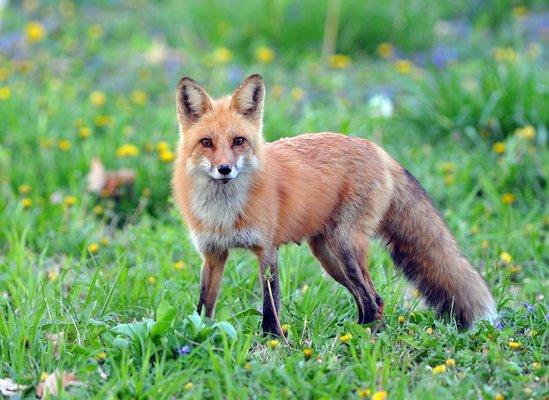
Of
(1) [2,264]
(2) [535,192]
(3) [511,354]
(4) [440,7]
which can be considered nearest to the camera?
(3) [511,354]

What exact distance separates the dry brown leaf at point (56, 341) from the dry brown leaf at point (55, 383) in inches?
12.1

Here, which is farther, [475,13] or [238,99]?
[475,13]

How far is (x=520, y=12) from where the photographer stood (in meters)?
11.0

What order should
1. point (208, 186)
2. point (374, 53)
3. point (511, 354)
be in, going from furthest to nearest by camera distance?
1. point (374, 53)
2. point (208, 186)
3. point (511, 354)

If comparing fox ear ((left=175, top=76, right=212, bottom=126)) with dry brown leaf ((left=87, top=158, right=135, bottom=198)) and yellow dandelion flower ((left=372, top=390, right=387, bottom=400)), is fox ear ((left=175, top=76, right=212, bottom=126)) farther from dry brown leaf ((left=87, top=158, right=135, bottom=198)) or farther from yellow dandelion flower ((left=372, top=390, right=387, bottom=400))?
dry brown leaf ((left=87, top=158, right=135, bottom=198))

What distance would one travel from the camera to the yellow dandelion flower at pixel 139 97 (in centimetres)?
861

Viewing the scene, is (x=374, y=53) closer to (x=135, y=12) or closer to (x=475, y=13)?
(x=475, y=13)

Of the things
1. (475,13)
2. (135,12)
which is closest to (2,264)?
(135,12)

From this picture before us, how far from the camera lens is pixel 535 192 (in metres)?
6.93

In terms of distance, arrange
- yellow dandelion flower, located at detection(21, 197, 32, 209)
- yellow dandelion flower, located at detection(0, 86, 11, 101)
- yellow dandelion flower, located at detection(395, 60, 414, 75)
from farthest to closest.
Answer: yellow dandelion flower, located at detection(395, 60, 414, 75), yellow dandelion flower, located at detection(0, 86, 11, 101), yellow dandelion flower, located at detection(21, 197, 32, 209)

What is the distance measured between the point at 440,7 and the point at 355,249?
7.06 m

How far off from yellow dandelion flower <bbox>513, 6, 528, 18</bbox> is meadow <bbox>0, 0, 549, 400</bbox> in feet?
0.16

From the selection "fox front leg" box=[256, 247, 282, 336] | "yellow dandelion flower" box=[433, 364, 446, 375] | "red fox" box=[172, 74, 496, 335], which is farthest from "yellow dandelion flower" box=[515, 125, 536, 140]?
"yellow dandelion flower" box=[433, 364, 446, 375]

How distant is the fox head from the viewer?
437cm
